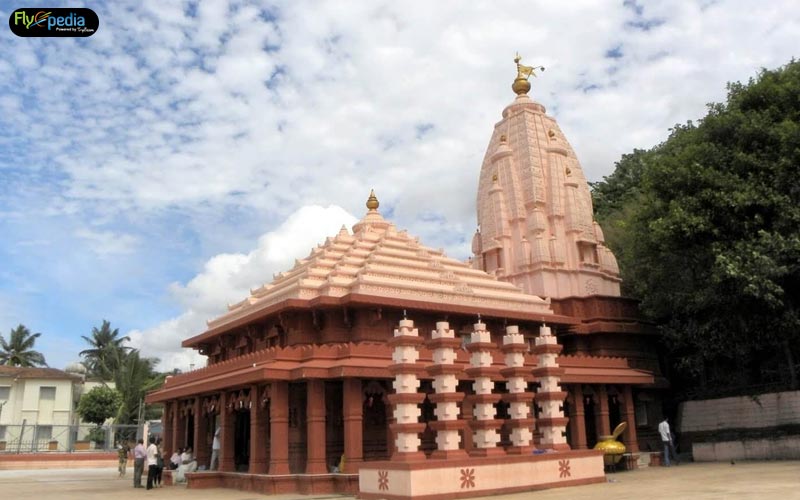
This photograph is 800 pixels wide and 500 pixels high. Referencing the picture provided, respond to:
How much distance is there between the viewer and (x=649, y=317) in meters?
29.8

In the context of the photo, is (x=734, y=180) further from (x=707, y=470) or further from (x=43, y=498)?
(x=43, y=498)

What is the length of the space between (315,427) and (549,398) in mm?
6272

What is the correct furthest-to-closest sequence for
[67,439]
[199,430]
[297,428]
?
[67,439] < [199,430] < [297,428]

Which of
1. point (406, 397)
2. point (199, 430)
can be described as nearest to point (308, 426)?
point (406, 397)

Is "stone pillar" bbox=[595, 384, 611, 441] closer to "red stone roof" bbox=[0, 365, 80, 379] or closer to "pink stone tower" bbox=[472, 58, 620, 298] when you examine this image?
"pink stone tower" bbox=[472, 58, 620, 298]

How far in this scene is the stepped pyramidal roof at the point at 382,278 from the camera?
21781 millimetres

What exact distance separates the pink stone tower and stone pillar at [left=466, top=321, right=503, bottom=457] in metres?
14.6

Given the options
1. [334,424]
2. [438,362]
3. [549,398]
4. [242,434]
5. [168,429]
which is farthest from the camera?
[168,429]

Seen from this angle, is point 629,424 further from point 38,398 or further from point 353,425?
point 38,398

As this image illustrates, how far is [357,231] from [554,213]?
10.1 m

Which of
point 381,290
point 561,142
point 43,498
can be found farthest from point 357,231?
point 43,498

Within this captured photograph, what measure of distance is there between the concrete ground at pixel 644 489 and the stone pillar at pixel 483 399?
1.43 meters

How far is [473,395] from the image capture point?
16.9 metres

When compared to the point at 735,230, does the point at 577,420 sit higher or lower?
lower
